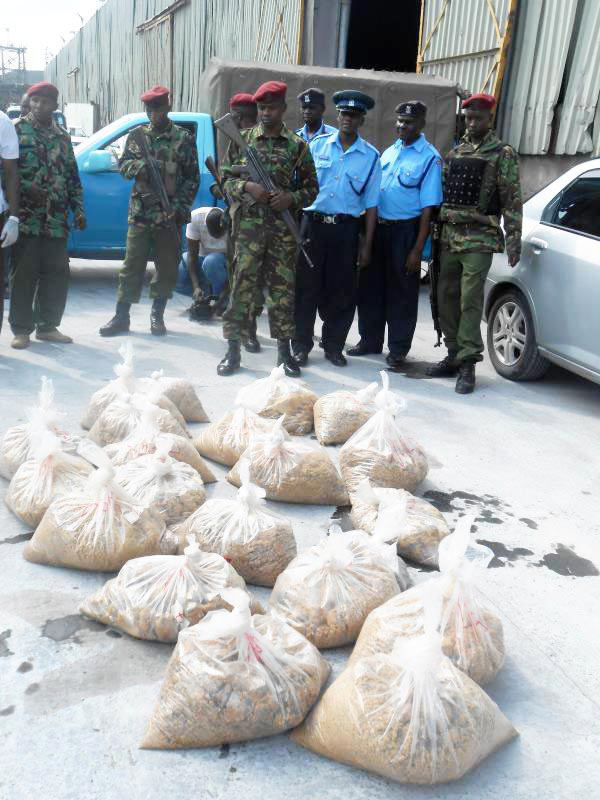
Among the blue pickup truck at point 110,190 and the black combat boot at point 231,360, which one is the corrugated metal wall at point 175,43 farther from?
the black combat boot at point 231,360

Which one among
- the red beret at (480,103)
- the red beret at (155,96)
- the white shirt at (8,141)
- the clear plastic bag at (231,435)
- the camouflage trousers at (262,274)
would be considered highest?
the red beret at (480,103)

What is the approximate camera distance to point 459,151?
4973 millimetres

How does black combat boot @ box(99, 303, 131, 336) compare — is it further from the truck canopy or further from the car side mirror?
the truck canopy

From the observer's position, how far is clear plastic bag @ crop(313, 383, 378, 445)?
12.9 feet

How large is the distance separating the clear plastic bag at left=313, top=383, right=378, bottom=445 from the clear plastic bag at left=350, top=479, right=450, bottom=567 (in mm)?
949

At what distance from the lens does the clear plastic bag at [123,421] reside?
137 inches

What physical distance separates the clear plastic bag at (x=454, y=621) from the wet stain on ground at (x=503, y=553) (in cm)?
81

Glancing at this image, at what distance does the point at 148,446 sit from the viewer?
3.14 m

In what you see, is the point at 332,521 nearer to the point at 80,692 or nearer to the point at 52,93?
the point at 80,692

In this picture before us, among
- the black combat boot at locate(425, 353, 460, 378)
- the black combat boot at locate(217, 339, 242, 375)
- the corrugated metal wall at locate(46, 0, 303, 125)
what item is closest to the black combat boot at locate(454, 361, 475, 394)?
the black combat boot at locate(425, 353, 460, 378)

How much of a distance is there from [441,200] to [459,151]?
35cm

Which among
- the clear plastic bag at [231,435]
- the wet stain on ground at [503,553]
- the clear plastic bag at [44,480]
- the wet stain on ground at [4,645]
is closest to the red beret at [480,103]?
the clear plastic bag at [231,435]

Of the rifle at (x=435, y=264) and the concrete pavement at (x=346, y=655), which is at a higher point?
the rifle at (x=435, y=264)

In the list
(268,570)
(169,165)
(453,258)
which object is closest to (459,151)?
(453,258)
